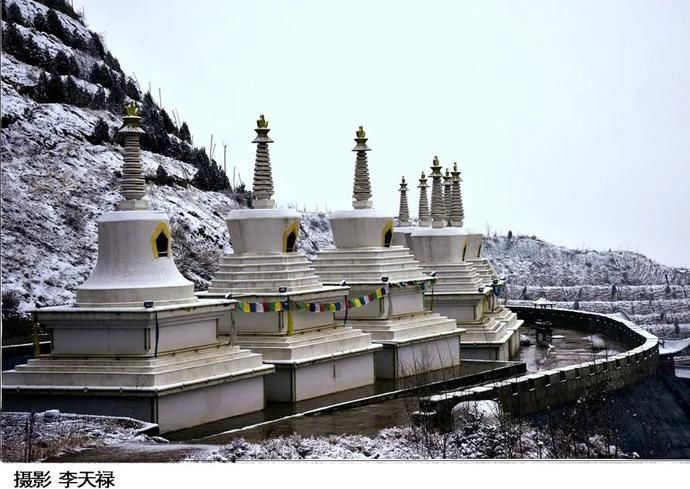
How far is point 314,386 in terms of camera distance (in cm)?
1928

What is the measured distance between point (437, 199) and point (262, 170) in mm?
8145

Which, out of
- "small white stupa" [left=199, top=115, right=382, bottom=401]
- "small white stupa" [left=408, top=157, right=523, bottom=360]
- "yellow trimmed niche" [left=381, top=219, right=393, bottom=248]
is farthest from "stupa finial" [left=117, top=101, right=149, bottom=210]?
"small white stupa" [left=408, top=157, right=523, bottom=360]

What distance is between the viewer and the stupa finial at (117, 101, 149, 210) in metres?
16.7

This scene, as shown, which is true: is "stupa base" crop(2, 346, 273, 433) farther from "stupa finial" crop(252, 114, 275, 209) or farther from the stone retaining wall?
"stupa finial" crop(252, 114, 275, 209)

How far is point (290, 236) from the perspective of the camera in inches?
802

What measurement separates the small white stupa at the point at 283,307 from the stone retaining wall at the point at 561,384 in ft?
8.08

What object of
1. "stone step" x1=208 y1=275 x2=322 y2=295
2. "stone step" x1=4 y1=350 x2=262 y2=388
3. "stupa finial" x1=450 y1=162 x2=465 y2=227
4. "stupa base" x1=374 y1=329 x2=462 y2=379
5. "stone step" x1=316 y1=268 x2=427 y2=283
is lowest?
"stupa base" x1=374 y1=329 x2=462 y2=379

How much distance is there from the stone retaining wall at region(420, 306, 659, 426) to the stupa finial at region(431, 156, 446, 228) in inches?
199

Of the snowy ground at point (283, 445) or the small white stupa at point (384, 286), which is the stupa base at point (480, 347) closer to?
the small white stupa at point (384, 286)

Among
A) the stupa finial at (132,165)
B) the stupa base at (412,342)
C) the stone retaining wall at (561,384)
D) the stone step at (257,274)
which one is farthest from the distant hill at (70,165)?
the stone retaining wall at (561,384)

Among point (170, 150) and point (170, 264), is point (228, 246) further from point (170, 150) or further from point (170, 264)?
point (170, 264)

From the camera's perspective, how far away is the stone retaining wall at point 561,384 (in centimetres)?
1695

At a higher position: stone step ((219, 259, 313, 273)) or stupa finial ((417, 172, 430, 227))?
stupa finial ((417, 172, 430, 227))

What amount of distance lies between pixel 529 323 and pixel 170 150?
14348 mm
